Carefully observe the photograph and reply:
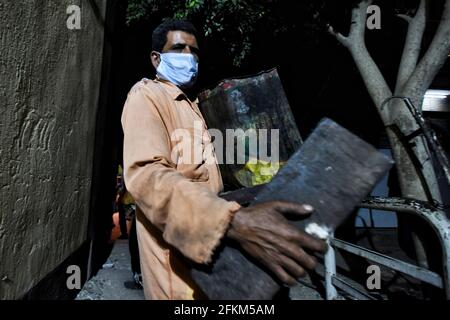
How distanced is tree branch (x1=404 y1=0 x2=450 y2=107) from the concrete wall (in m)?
3.61

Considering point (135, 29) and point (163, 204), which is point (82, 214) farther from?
point (135, 29)

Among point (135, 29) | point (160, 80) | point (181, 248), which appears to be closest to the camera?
point (181, 248)

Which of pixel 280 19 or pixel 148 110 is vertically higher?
pixel 280 19

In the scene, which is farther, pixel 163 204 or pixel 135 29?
pixel 135 29

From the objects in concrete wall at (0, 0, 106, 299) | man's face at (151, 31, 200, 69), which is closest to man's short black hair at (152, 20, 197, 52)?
man's face at (151, 31, 200, 69)

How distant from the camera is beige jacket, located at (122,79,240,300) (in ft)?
3.11

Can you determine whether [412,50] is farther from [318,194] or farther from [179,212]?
[179,212]

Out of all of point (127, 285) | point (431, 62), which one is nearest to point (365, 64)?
point (431, 62)

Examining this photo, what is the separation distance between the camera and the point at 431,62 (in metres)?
3.63

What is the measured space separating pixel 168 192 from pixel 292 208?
0.39 m

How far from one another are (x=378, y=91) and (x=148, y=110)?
11.7 ft

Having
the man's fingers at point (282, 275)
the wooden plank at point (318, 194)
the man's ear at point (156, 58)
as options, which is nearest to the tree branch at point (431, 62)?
the man's ear at point (156, 58)

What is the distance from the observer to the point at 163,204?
1.02 metres

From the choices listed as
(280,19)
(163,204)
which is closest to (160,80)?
(163,204)
